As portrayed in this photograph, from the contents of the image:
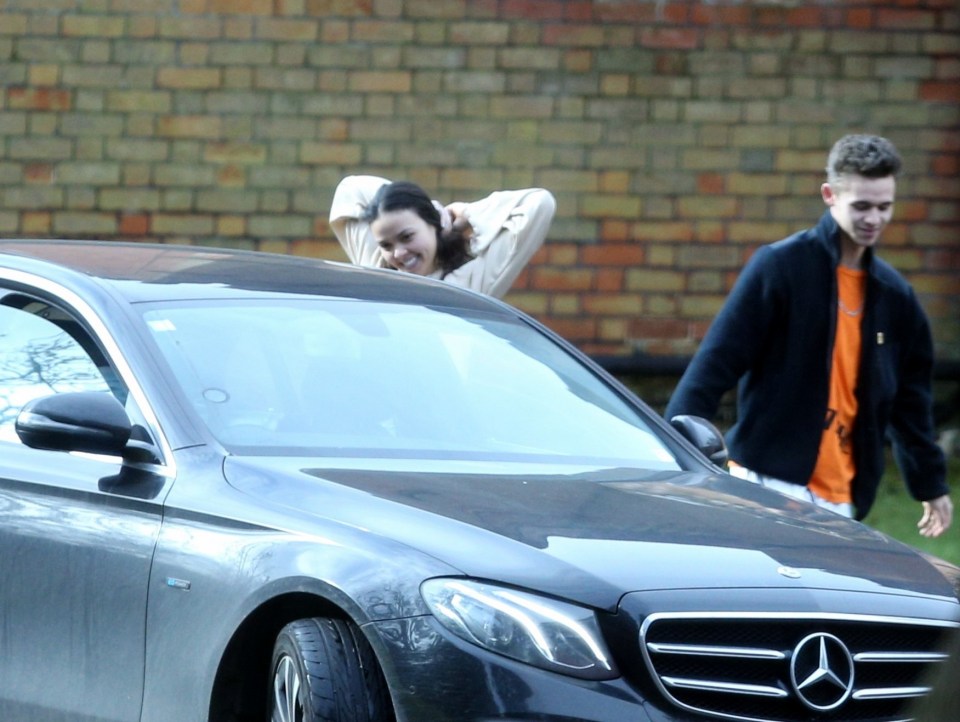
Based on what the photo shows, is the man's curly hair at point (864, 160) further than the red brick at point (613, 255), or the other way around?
the red brick at point (613, 255)

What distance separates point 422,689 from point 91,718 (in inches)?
41.4

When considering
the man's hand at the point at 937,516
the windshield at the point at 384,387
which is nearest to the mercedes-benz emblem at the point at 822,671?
the windshield at the point at 384,387

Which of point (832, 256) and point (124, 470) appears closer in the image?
point (124, 470)

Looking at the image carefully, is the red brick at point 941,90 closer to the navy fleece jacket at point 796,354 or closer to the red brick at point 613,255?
the red brick at point 613,255

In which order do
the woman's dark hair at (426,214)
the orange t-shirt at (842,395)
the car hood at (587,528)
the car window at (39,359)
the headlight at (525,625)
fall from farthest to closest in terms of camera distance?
the woman's dark hair at (426,214), the orange t-shirt at (842,395), the car window at (39,359), the car hood at (587,528), the headlight at (525,625)

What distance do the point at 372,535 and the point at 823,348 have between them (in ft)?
9.69

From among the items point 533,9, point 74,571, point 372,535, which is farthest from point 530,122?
point 372,535

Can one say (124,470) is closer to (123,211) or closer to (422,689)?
(422,689)

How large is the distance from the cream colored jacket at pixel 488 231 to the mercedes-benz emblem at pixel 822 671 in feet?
11.6

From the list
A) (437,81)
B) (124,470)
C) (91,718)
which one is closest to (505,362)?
(124,470)

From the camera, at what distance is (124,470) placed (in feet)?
14.1

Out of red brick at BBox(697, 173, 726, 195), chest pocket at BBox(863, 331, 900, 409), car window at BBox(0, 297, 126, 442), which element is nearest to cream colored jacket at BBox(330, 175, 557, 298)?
chest pocket at BBox(863, 331, 900, 409)

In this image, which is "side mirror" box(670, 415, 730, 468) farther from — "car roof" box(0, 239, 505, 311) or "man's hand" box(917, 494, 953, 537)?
"man's hand" box(917, 494, 953, 537)

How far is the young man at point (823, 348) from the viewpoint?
20.7ft
